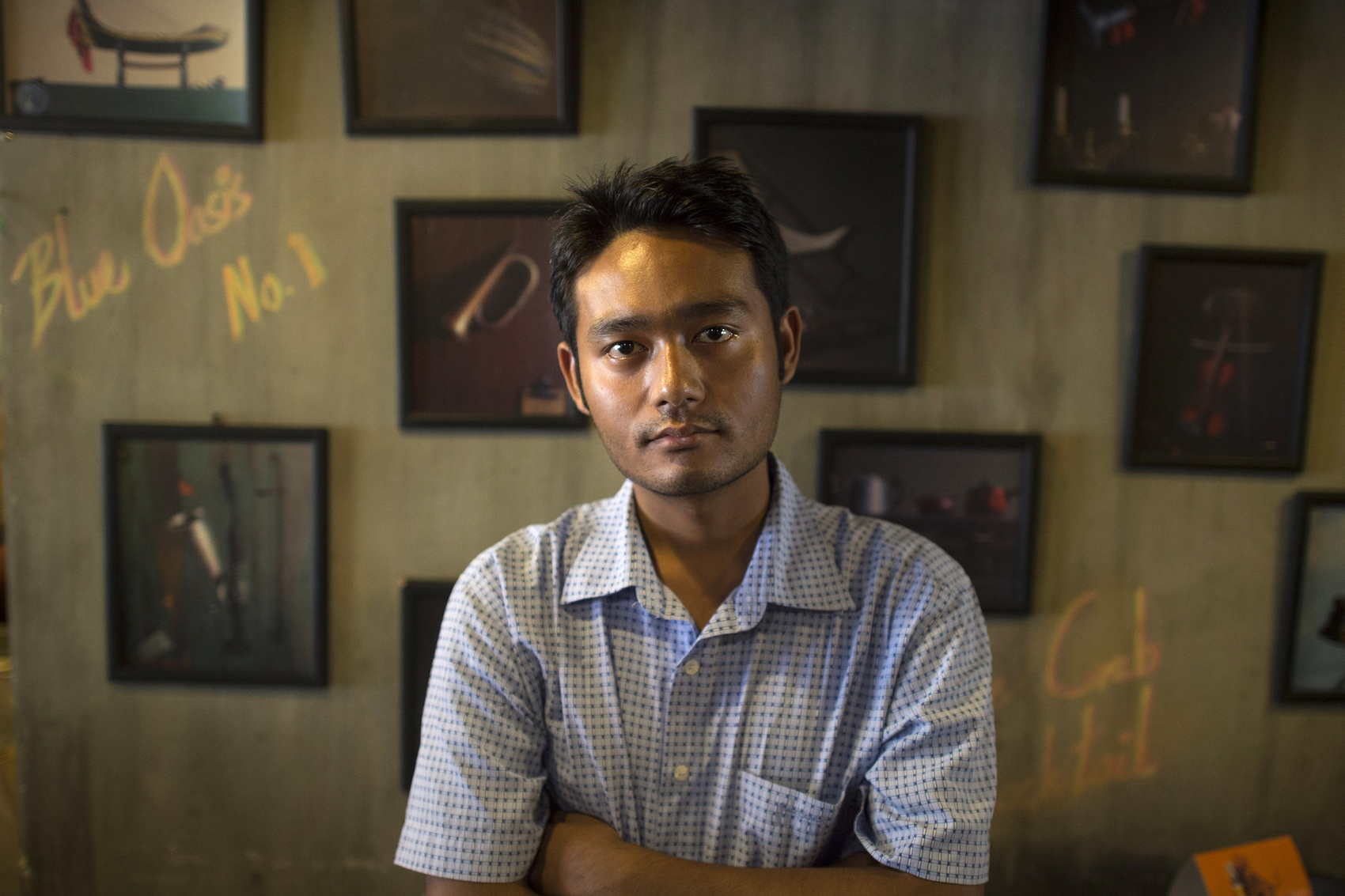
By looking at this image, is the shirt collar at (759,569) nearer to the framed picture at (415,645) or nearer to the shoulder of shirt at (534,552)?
the shoulder of shirt at (534,552)

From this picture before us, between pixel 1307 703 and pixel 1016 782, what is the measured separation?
688 millimetres

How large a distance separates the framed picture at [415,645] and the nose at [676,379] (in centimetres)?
84

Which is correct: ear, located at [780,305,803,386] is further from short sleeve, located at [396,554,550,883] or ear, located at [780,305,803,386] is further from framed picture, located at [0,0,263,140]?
framed picture, located at [0,0,263,140]

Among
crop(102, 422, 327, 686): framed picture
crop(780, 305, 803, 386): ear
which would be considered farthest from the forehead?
crop(102, 422, 327, 686): framed picture

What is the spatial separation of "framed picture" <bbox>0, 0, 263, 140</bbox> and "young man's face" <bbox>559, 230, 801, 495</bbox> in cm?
107

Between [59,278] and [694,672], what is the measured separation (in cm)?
163

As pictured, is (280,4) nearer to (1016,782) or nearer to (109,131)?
(109,131)

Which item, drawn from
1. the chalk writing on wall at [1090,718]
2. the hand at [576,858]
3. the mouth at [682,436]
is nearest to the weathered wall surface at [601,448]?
the chalk writing on wall at [1090,718]

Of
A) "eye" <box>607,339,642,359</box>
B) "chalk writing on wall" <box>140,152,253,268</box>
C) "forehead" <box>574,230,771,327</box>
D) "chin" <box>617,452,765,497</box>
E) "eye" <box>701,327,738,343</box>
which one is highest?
"chalk writing on wall" <box>140,152,253,268</box>

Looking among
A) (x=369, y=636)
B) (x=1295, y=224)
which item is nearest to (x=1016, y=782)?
(x=1295, y=224)

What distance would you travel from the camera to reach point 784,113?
151 centimetres

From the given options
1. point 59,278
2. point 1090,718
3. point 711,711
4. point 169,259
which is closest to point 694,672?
point 711,711

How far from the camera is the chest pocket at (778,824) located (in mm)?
1019

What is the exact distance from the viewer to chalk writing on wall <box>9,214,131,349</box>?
157cm
